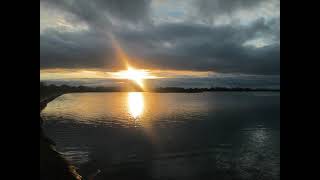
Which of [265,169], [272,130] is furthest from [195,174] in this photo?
[272,130]

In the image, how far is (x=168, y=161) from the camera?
104ft
